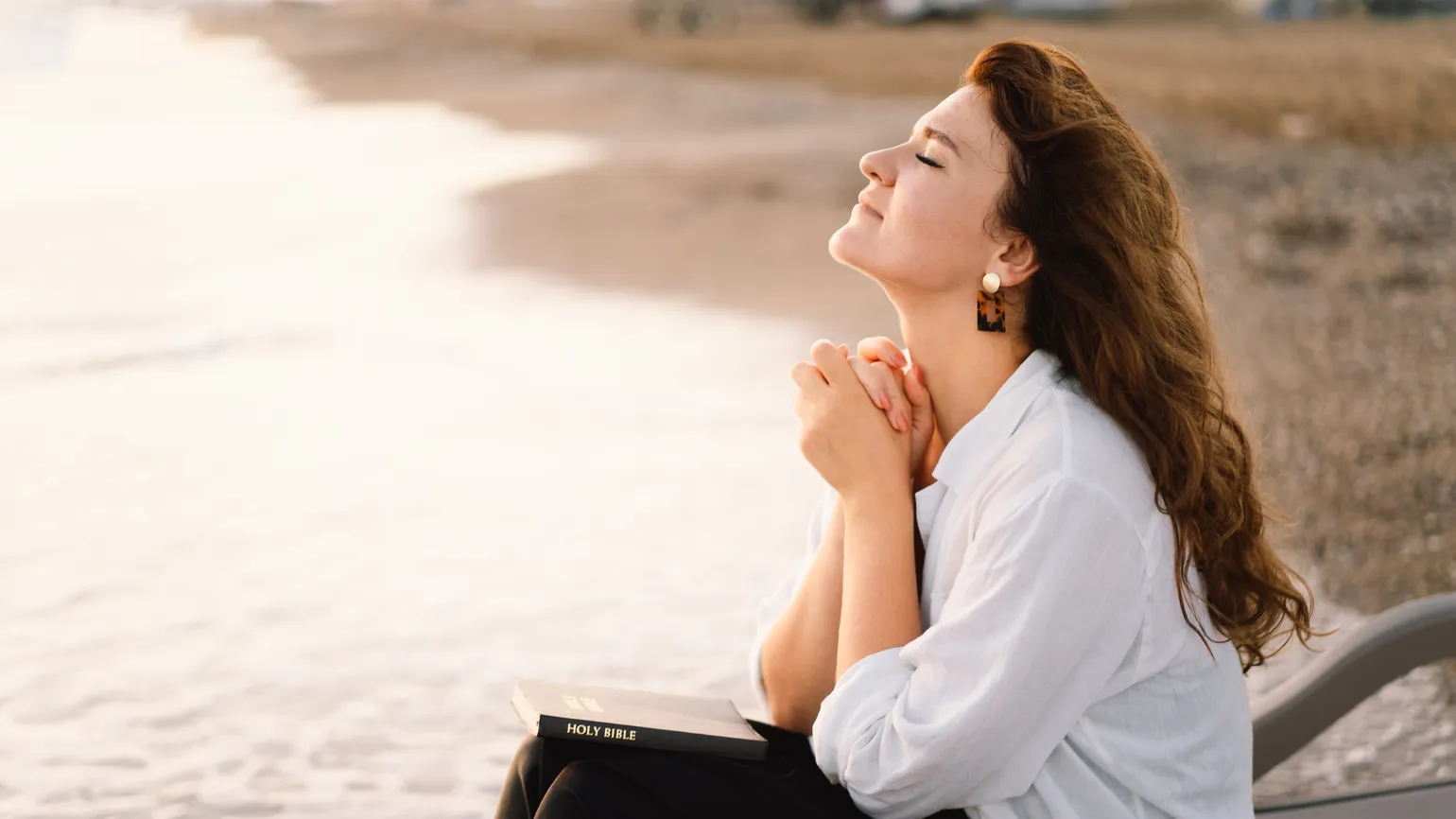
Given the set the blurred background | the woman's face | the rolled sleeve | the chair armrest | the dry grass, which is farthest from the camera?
the dry grass

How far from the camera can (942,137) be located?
1721 mm

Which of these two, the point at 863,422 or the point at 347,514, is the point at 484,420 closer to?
the point at 347,514

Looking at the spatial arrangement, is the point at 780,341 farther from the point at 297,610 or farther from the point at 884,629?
the point at 884,629

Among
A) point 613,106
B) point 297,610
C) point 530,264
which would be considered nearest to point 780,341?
point 530,264

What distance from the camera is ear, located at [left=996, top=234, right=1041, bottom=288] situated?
170cm

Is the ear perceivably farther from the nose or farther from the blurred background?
the blurred background

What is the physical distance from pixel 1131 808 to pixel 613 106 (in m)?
23.4

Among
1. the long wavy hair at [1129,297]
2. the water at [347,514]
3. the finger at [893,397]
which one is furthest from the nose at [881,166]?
the water at [347,514]

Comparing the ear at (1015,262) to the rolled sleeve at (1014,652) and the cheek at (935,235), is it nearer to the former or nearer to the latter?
the cheek at (935,235)

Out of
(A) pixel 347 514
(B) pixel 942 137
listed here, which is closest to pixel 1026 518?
(B) pixel 942 137

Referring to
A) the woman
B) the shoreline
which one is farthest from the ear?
the shoreline

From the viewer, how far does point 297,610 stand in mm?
4477

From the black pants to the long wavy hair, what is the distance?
0.45 meters

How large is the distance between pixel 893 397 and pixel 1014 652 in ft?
1.49
